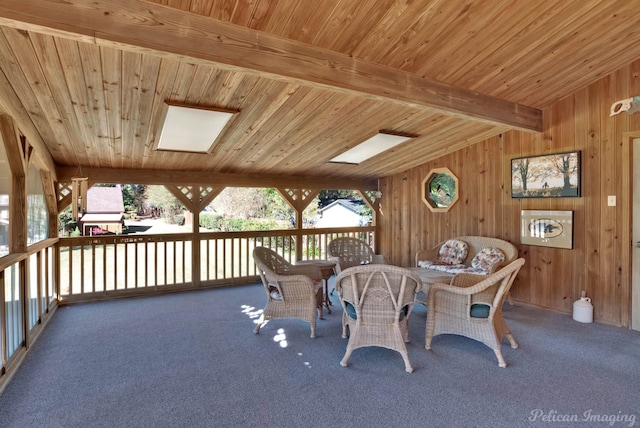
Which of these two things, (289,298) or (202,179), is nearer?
(289,298)

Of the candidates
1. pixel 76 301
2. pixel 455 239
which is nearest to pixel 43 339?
pixel 76 301

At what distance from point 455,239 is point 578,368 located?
2634 mm

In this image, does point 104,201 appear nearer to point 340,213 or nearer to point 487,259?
point 340,213

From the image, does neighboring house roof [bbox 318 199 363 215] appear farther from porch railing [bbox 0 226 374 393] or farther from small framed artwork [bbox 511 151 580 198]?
small framed artwork [bbox 511 151 580 198]

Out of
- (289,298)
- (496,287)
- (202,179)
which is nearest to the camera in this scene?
(496,287)

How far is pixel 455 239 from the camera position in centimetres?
517

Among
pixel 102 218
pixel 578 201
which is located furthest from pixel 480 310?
pixel 102 218

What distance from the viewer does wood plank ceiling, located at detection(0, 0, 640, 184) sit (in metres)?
1.99

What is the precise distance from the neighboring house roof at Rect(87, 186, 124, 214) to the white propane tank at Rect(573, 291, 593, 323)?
12.1 metres

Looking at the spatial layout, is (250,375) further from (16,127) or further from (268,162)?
(268,162)

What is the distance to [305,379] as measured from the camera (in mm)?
2529

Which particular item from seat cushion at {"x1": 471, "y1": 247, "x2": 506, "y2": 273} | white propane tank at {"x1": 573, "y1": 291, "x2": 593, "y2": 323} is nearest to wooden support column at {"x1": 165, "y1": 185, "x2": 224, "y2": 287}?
seat cushion at {"x1": 471, "y1": 247, "x2": 506, "y2": 273}

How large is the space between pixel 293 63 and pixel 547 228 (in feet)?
12.6

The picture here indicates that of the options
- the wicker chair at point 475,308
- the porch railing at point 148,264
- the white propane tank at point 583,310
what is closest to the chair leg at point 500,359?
the wicker chair at point 475,308
